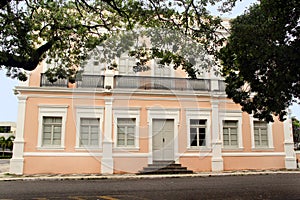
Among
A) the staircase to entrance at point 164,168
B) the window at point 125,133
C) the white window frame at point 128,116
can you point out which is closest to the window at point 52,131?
the white window frame at point 128,116

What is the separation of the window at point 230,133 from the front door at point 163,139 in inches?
98.8

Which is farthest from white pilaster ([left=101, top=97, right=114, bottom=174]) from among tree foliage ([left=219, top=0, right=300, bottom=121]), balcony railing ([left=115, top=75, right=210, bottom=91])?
tree foliage ([left=219, top=0, right=300, bottom=121])

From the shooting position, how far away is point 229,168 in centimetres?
1498

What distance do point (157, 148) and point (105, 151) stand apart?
2.36m

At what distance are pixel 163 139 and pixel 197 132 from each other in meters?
1.63

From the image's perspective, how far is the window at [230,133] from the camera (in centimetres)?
1535

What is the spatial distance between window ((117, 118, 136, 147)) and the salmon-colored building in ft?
0.15

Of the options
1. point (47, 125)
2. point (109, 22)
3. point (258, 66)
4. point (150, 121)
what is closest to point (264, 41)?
point (258, 66)

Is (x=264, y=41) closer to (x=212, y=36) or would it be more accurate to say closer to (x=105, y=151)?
(x=212, y=36)

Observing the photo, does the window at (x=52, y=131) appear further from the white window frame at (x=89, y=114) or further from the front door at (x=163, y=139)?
the front door at (x=163, y=139)

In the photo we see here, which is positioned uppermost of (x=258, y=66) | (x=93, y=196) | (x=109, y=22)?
(x=109, y=22)

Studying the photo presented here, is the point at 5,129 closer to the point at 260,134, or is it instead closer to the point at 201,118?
the point at 201,118

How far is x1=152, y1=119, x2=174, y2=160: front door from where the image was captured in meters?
14.8

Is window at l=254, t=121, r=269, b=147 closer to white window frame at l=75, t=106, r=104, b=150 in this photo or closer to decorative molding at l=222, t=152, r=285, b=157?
decorative molding at l=222, t=152, r=285, b=157
